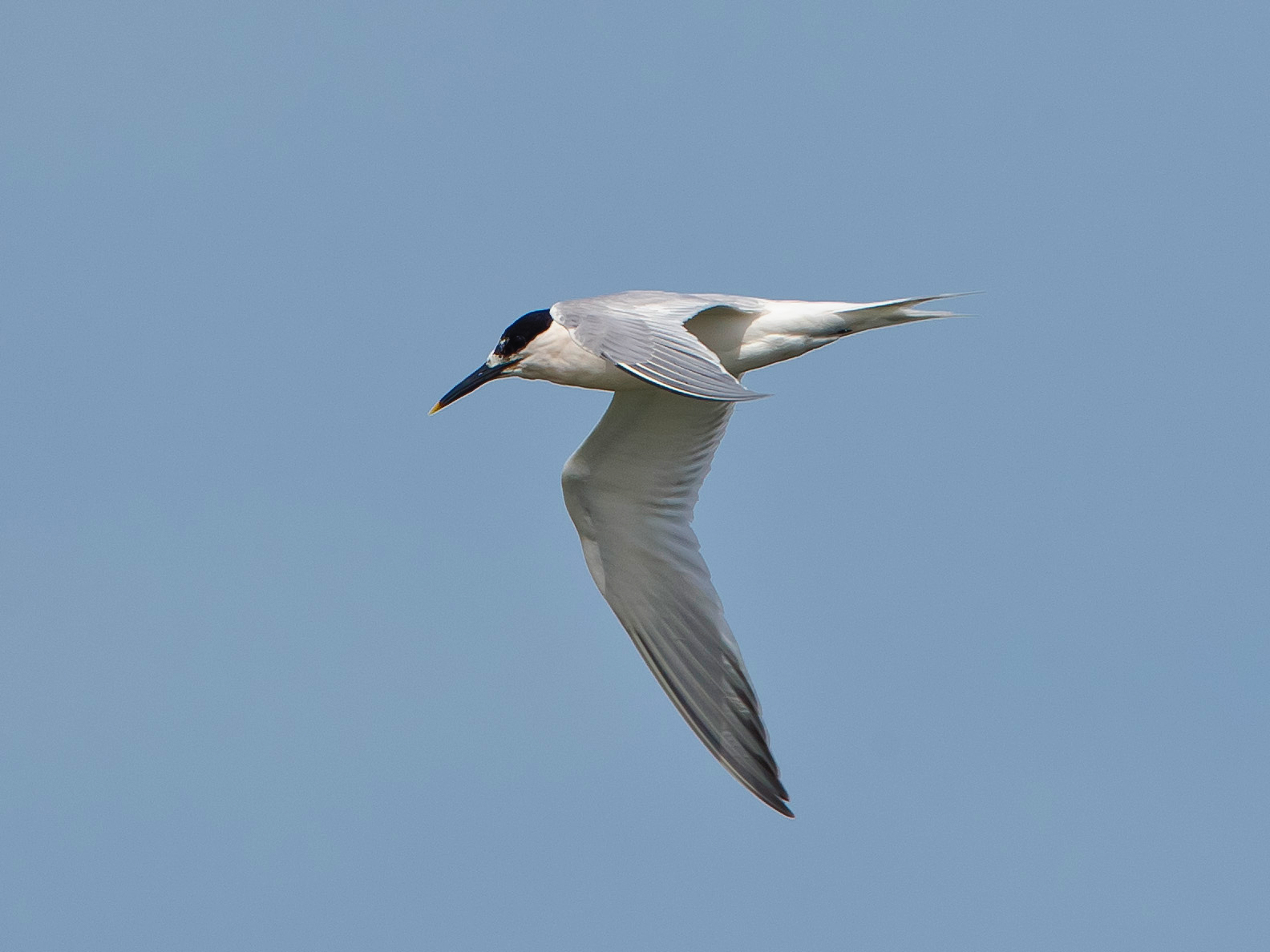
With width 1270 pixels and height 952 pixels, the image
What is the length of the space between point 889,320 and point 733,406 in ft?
4.67

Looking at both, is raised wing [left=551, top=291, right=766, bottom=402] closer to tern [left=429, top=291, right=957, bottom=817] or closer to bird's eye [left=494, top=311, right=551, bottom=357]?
tern [left=429, top=291, right=957, bottom=817]

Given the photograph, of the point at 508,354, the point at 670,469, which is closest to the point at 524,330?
the point at 508,354

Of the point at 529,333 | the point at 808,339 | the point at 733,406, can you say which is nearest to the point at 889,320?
the point at 808,339

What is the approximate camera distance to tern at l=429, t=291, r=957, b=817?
9.69 meters

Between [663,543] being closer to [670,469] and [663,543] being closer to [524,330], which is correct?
[670,469]

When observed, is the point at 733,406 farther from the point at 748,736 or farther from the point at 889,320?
the point at 748,736

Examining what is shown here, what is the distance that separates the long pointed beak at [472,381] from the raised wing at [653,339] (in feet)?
2.95

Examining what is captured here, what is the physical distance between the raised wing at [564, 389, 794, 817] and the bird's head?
2.88 feet

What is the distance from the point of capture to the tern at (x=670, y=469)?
9.69m

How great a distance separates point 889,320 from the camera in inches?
394

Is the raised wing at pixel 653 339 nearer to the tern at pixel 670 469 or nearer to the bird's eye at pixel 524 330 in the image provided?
the tern at pixel 670 469

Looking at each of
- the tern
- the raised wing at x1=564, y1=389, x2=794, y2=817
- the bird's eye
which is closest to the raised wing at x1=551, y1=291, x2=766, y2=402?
the tern

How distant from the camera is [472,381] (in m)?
9.96

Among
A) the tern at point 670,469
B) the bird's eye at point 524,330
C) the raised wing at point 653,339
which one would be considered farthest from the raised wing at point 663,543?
the raised wing at point 653,339
